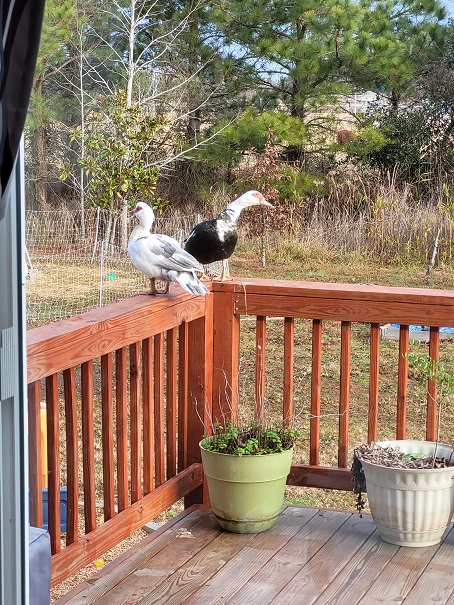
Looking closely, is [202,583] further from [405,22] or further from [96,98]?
[405,22]

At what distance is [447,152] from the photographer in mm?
11812

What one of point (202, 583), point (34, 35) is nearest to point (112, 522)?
point (202, 583)

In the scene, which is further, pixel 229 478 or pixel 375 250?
pixel 375 250

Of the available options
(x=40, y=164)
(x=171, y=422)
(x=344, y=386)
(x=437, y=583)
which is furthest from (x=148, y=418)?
(x=40, y=164)

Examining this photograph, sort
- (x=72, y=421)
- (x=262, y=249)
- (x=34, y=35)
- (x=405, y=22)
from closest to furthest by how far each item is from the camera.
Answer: (x=34, y=35) → (x=72, y=421) → (x=262, y=249) → (x=405, y=22)

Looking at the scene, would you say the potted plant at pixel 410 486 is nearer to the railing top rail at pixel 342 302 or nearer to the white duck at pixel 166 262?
the railing top rail at pixel 342 302

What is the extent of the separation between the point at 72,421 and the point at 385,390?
171 inches

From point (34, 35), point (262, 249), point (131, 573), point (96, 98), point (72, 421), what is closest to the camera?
point (34, 35)

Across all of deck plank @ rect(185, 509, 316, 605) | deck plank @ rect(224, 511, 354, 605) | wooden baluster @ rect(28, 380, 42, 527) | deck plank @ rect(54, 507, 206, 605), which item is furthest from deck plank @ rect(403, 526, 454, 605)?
wooden baluster @ rect(28, 380, 42, 527)

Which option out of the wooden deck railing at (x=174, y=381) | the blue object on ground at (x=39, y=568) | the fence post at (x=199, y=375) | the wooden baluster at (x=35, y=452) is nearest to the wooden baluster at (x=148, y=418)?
the wooden deck railing at (x=174, y=381)

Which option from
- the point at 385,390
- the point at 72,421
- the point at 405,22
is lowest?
the point at 385,390

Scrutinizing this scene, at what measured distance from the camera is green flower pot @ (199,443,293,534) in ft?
8.14

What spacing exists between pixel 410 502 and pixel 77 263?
7611mm

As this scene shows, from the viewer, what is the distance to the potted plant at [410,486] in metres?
2.37
